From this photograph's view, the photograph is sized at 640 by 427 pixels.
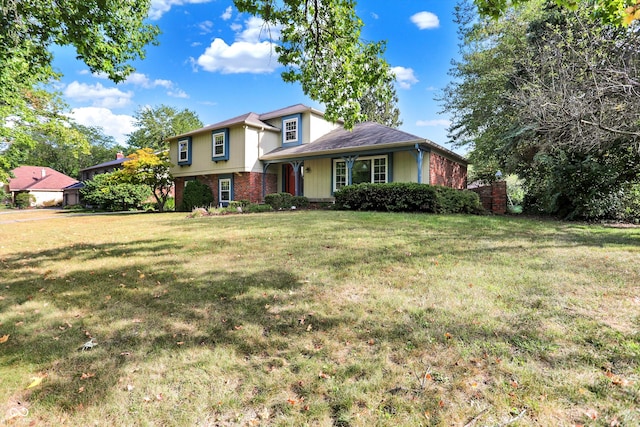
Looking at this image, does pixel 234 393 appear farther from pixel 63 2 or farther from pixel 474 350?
pixel 63 2

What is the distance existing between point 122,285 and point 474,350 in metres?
4.04

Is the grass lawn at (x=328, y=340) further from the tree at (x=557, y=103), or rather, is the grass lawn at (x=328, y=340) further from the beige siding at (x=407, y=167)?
the beige siding at (x=407, y=167)

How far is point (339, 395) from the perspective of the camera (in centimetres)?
194

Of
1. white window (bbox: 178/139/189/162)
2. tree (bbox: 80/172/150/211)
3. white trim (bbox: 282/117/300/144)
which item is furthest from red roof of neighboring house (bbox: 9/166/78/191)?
white trim (bbox: 282/117/300/144)

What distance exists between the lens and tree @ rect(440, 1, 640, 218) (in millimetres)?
7746

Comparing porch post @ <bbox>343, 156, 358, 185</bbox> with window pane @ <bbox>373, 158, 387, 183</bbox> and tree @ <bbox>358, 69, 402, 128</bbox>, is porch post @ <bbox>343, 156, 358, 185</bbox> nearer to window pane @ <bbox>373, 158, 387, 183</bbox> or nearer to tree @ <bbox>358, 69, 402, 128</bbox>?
window pane @ <bbox>373, 158, 387, 183</bbox>

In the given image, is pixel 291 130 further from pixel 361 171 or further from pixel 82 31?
pixel 82 31

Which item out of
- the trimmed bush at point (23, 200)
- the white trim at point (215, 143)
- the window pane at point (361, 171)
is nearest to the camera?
the window pane at point (361, 171)

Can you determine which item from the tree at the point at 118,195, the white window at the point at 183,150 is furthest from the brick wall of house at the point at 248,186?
the tree at the point at 118,195

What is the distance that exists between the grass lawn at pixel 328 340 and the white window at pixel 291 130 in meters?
13.8

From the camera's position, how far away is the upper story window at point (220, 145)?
18.1 meters

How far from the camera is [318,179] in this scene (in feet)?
54.5

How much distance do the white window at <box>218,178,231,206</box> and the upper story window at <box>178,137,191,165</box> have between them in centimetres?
312

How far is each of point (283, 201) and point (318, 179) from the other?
8.09ft
